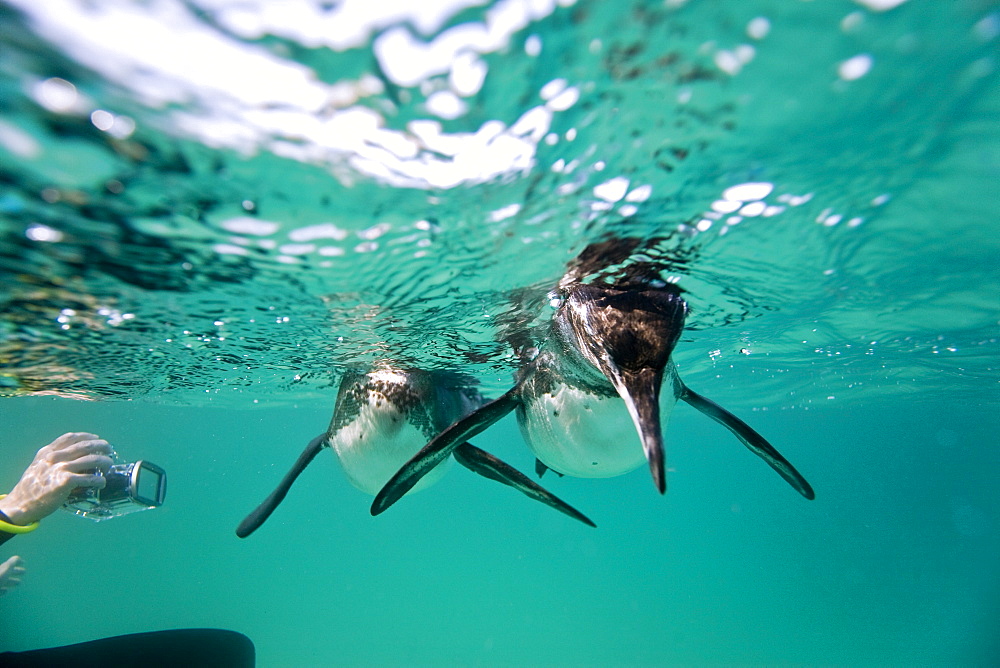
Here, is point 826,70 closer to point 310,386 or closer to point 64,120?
point 64,120

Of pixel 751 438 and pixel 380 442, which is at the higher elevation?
pixel 751 438

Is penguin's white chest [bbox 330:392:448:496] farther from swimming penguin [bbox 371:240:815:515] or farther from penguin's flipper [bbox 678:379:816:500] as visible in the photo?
penguin's flipper [bbox 678:379:816:500]

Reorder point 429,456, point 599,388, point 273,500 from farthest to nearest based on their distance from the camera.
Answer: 1. point 273,500
2. point 599,388
3. point 429,456

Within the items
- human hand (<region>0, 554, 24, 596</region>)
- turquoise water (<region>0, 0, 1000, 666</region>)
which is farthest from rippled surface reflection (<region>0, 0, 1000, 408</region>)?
human hand (<region>0, 554, 24, 596</region>)

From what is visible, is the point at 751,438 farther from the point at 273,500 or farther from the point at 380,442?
the point at 273,500

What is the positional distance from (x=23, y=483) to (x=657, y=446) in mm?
6271

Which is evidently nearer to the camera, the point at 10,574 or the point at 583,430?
the point at 583,430

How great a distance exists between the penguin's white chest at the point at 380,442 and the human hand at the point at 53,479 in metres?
2.62

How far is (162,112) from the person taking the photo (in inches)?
114

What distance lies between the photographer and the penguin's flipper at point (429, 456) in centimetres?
384

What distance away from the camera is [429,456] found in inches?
152

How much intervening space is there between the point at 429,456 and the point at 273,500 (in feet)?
10.2

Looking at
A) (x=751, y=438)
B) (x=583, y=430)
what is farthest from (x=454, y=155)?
(x=751, y=438)

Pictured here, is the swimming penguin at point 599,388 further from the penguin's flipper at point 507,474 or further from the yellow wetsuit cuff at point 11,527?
the yellow wetsuit cuff at point 11,527
